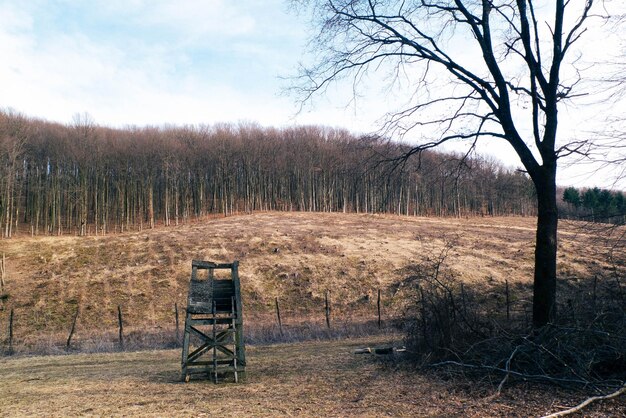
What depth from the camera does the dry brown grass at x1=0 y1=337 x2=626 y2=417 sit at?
7.02 m

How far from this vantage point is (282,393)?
8.81 m

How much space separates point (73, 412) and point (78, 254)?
32.9 meters

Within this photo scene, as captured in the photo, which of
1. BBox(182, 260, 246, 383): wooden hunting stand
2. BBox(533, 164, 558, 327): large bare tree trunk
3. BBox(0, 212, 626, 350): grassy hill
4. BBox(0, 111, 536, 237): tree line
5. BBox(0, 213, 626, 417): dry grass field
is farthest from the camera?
BBox(0, 111, 536, 237): tree line

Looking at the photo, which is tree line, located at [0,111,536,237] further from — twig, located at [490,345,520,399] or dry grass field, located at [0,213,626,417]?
twig, located at [490,345,520,399]

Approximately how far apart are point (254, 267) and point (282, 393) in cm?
2582

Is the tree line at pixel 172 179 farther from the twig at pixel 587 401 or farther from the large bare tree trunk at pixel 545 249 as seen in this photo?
the twig at pixel 587 401

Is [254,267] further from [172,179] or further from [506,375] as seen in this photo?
[172,179]

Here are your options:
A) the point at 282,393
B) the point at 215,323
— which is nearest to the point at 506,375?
the point at 282,393

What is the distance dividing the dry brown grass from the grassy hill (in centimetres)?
1429

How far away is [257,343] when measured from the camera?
1838 cm

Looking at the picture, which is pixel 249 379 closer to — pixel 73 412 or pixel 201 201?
pixel 73 412

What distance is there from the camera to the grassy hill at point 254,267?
2858 cm

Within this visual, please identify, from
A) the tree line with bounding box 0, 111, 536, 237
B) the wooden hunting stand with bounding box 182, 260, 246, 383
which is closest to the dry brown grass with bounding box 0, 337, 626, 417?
the wooden hunting stand with bounding box 182, 260, 246, 383

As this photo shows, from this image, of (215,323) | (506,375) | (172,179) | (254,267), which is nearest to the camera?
(506,375)
